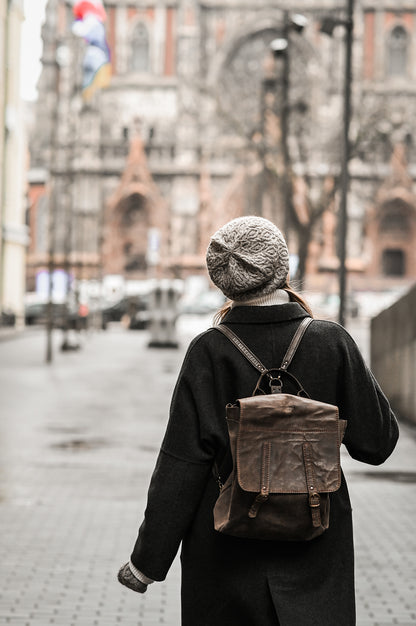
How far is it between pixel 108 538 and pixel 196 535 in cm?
464

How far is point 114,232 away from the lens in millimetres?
73062

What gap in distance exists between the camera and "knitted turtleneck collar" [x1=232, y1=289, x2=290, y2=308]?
140 inches

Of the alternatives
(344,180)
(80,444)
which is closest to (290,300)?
(80,444)

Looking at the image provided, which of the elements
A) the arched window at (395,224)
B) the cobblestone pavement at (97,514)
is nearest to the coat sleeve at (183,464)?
the cobblestone pavement at (97,514)

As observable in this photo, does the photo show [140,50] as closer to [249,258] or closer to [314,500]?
[249,258]

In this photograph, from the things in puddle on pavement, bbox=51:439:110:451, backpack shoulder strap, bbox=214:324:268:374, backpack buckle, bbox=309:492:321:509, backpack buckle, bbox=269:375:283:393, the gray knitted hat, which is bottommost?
puddle on pavement, bbox=51:439:110:451

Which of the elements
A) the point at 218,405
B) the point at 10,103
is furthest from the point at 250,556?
the point at 10,103

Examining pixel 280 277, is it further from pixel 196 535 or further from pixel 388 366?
pixel 388 366

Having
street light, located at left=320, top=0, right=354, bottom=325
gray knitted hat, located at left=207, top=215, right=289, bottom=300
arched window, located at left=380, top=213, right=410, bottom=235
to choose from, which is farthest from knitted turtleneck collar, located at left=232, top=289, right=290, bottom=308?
arched window, located at left=380, top=213, right=410, bottom=235

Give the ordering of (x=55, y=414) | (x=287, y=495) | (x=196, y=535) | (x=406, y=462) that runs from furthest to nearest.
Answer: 1. (x=55, y=414)
2. (x=406, y=462)
3. (x=196, y=535)
4. (x=287, y=495)

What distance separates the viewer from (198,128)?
73.9 metres

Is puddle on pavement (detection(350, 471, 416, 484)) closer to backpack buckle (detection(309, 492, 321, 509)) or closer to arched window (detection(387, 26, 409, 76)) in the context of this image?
backpack buckle (detection(309, 492, 321, 509))

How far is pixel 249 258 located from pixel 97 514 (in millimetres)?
5620

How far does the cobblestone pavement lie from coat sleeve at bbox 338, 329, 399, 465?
2.65m
